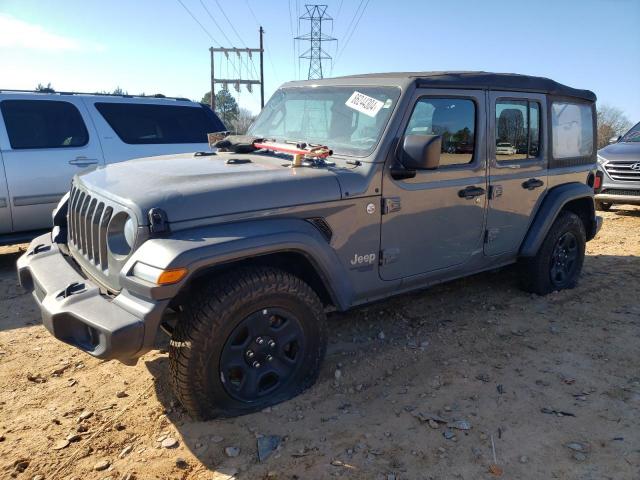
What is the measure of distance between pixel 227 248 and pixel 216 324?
0.41m

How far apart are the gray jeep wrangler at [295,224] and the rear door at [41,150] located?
2148 millimetres

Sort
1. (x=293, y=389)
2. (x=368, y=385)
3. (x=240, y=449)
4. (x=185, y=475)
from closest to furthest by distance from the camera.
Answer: (x=185, y=475) → (x=240, y=449) → (x=293, y=389) → (x=368, y=385)

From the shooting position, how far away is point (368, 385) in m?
3.30

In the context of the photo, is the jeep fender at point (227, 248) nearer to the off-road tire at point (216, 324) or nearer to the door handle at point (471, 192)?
the off-road tire at point (216, 324)

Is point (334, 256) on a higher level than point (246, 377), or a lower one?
higher

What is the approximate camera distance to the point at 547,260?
4766mm

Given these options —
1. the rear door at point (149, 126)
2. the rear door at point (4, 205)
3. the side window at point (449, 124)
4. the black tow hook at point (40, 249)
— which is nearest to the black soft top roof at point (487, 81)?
the side window at point (449, 124)

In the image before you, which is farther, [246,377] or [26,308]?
[26,308]

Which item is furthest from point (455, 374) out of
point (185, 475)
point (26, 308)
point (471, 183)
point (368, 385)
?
point (26, 308)

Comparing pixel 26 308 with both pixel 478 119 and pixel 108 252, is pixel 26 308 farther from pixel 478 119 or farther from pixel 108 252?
pixel 478 119

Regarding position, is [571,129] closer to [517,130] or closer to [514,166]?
[517,130]

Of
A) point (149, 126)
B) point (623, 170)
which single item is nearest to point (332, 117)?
point (149, 126)

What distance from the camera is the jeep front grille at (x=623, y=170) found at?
882 centimetres

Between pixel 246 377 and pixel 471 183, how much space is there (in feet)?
7.23
